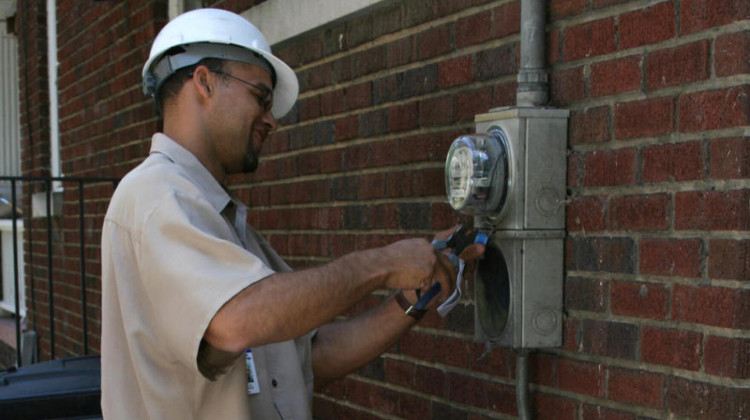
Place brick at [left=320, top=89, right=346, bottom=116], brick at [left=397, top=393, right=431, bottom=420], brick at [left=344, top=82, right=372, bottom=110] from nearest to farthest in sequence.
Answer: brick at [left=397, top=393, right=431, bottom=420] < brick at [left=344, top=82, right=372, bottom=110] < brick at [left=320, top=89, right=346, bottom=116]

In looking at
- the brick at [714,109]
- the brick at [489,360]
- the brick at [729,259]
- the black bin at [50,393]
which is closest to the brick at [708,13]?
the brick at [714,109]

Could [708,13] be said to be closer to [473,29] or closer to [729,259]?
[729,259]

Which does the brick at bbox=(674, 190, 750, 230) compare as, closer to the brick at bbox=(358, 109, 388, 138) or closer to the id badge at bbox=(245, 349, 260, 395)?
the id badge at bbox=(245, 349, 260, 395)

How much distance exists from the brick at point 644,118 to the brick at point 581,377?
1.96ft

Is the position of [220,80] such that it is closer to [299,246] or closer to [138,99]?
[299,246]

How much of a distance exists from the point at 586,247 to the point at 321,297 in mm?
760

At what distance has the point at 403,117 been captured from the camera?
3.17m

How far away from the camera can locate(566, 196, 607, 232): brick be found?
2.29 meters

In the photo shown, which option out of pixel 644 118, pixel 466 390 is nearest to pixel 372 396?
pixel 466 390

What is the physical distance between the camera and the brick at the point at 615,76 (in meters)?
2.18

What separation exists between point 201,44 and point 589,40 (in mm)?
1005

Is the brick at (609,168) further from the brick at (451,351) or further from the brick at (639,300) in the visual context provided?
the brick at (451,351)

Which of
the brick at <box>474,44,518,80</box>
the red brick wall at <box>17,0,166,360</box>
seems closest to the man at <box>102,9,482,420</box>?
the brick at <box>474,44,518,80</box>

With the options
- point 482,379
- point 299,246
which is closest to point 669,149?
point 482,379
